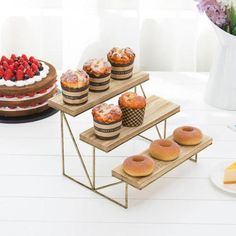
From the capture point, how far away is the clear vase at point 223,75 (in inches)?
87.5

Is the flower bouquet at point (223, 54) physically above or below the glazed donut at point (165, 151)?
above

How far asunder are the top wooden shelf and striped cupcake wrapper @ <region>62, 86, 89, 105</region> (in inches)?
0.4

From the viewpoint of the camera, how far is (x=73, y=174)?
76.7 inches

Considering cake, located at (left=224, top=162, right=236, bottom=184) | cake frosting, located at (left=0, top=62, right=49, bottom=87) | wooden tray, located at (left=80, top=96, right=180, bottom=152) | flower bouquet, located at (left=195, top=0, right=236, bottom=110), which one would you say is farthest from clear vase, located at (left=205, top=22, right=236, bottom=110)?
cake frosting, located at (left=0, top=62, right=49, bottom=87)

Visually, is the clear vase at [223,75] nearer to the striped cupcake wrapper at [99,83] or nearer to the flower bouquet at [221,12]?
the flower bouquet at [221,12]

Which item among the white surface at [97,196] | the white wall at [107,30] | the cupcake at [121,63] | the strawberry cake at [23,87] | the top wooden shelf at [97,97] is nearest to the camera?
the white surface at [97,196]

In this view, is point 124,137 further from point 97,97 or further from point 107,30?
point 107,30

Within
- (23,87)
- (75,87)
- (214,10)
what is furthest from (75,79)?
(214,10)

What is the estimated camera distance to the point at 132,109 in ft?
6.05

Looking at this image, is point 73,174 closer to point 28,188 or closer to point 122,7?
point 28,188

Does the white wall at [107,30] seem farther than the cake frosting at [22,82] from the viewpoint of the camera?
Yes

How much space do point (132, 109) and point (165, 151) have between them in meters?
0.14

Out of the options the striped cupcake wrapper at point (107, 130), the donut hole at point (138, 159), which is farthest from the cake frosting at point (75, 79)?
the donut hole at point (138, 159)

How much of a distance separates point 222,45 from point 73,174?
655 mm
